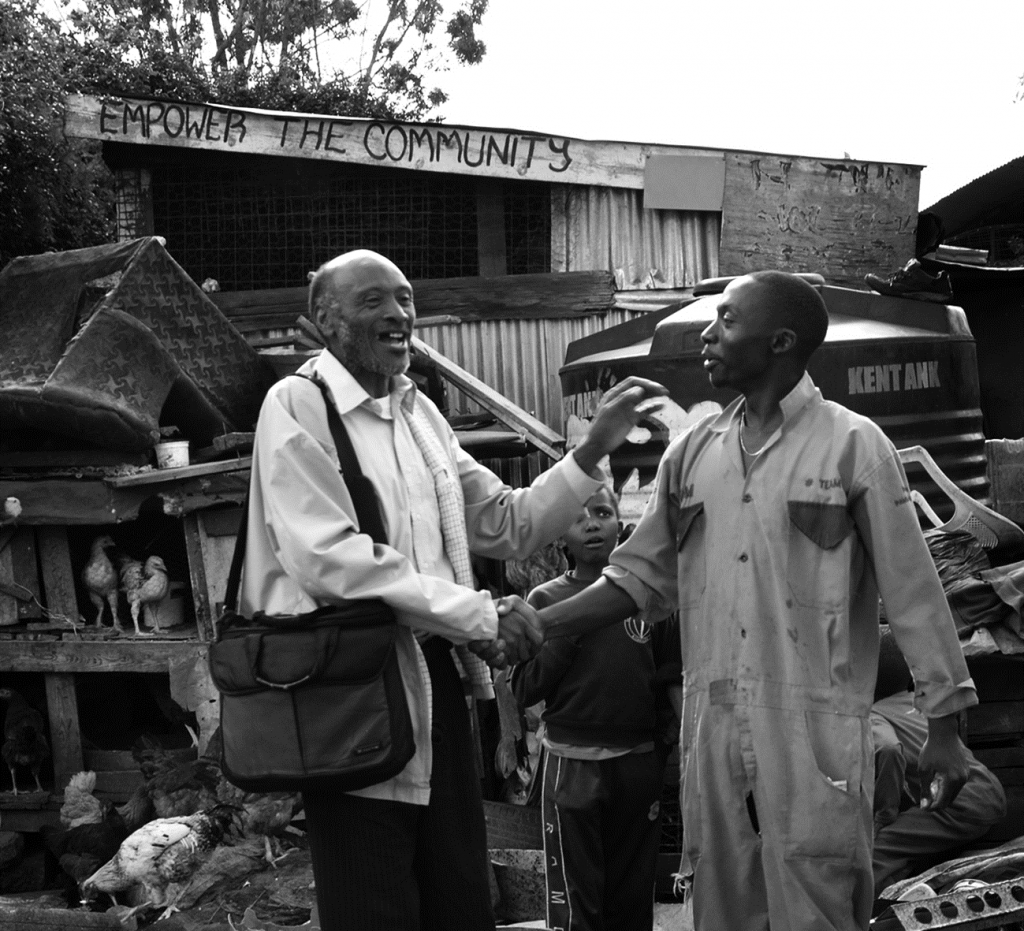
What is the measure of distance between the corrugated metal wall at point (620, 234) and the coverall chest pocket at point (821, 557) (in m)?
7.52

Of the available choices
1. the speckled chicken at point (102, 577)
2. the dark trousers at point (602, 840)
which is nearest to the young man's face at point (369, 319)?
the dark trousers at point (602, 840)

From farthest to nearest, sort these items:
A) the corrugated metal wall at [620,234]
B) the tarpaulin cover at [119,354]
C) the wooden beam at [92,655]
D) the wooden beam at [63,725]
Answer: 1. the corrugated metal wall at [620,234]
2. the wooden beam at [63,725]
3. the wooden beam at [92,655]
4. the tarpaulin cover at [119,354]

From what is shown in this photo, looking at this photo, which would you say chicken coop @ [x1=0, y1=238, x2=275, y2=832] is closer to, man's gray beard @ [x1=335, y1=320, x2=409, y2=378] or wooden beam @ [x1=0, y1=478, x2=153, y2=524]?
wooden beam @ [x1=0, y1=478, x2=153, y2=524]

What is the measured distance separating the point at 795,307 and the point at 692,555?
684mm

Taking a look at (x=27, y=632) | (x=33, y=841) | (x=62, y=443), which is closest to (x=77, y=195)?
(x=62, y=443)

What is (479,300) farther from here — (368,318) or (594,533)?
(368,318)

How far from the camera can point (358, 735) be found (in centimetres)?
284

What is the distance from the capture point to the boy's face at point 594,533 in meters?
4.73

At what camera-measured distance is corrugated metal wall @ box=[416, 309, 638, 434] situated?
1023 centimetres

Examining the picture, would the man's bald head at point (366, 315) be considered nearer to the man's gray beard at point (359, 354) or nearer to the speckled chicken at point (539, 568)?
the man's gray beard at point (359, 354)

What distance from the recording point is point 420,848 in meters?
3.08

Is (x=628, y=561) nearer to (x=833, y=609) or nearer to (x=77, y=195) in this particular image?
(x=833, y=609)

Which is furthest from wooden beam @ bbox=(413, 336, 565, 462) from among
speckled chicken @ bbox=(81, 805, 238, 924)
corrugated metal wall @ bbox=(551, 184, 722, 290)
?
speckled chicken @ bbox=(81, 805, 238, 924)

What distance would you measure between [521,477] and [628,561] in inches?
254
